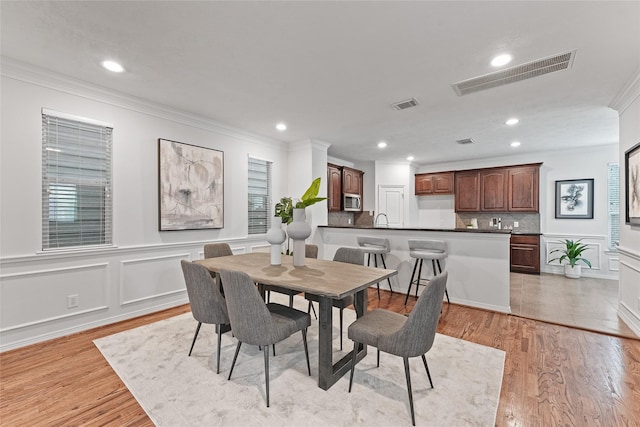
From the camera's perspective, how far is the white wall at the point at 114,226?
2629mm

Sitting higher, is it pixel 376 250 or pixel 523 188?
pixel 523 188

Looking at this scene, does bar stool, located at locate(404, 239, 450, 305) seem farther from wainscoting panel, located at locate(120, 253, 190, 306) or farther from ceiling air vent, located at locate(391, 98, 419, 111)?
wainscoting panel, located at locate(120, 253, 190, 306)

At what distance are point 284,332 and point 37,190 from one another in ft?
9.08

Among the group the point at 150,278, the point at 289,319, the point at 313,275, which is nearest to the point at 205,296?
the point at 289,319

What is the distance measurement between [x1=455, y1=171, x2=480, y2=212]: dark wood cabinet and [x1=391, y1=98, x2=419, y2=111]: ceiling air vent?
3981mm

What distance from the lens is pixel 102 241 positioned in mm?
3191

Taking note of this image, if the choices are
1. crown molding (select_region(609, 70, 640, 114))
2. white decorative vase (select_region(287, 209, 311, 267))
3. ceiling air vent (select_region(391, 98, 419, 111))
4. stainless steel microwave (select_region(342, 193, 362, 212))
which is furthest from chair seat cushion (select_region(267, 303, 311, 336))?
stainless steel microwave (select_region(342, 193, 362, 212))

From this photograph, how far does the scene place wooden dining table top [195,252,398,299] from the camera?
1939 millimetres

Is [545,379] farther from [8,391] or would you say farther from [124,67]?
[124,67]

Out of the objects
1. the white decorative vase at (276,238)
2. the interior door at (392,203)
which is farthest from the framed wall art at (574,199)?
the white decorative vase at (276,238)

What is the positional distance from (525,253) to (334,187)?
4.28m

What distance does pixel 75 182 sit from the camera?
2.98 metres

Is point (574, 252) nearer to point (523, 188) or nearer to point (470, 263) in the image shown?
point (523, 188)

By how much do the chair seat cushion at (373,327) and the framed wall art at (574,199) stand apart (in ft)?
19.0
